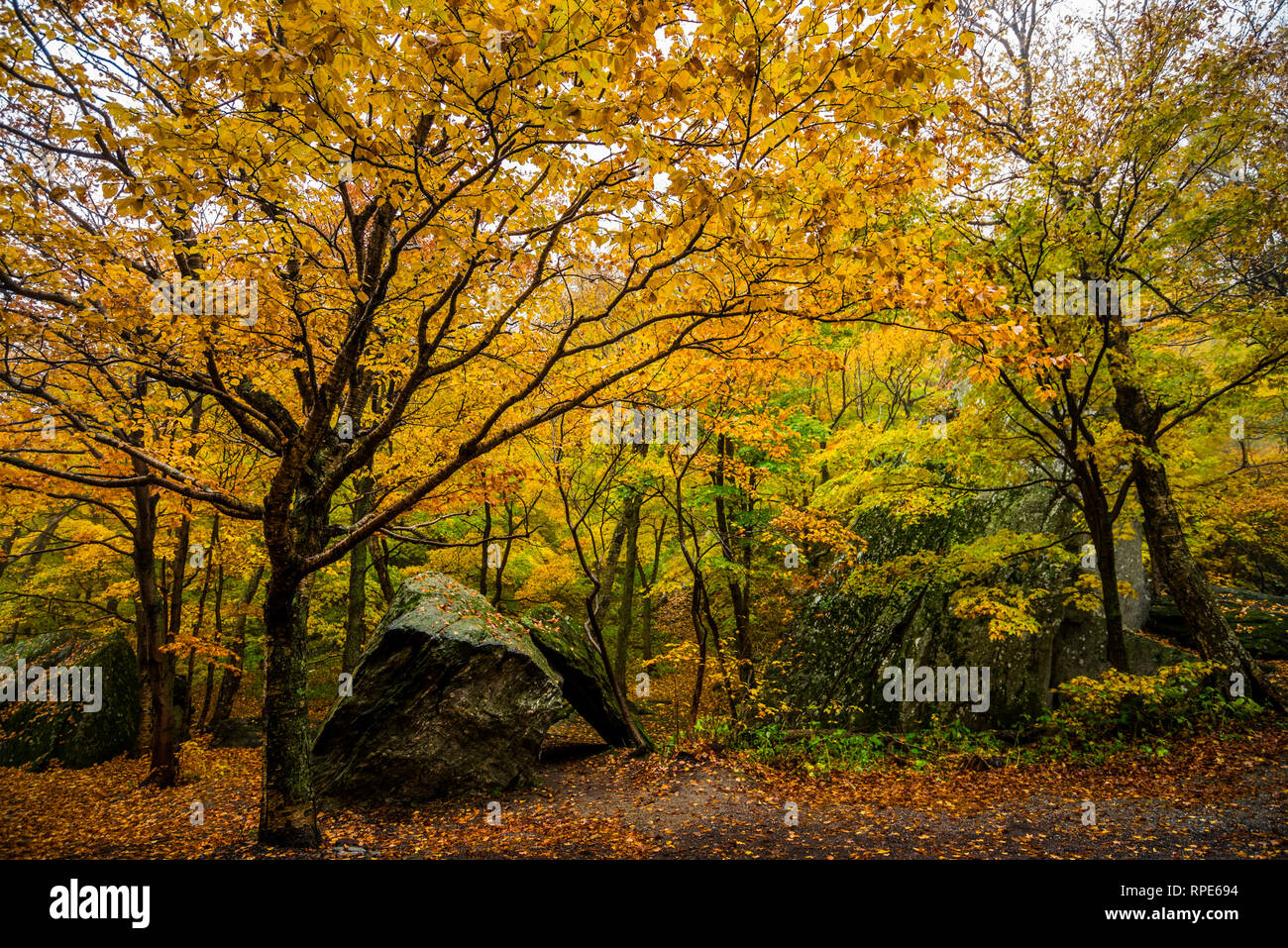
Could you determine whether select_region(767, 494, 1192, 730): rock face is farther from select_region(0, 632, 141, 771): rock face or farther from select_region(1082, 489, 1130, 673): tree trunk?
select_region(0, 632, 141, 771): rock face

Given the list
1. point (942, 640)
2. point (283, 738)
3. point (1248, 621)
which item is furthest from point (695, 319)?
point (1248, 621)

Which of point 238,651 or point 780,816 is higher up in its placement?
point 780,816

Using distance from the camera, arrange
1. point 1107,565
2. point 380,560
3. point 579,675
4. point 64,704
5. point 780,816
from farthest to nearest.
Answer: point 380,560
point 64,704
point 579,675
point 1107,565
point 780,816

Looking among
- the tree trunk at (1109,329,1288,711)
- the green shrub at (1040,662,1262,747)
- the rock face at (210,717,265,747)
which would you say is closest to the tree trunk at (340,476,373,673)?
the rock face at (210,717,265,747)

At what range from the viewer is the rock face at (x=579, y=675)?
31.7 ft

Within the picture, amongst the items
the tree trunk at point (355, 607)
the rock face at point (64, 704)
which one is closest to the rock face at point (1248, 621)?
the tree trunk at point (355, 607)

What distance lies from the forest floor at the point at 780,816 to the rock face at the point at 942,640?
6.48 feet

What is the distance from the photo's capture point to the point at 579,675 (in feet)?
32.4

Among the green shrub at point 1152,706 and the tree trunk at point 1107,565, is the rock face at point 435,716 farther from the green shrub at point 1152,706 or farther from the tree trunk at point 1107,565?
the tree trunk at point 1107,565

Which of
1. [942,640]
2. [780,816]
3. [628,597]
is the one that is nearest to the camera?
[780,816]

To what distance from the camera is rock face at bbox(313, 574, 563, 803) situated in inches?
289

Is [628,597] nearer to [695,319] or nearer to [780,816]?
[780,816]

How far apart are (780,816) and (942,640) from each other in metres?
6.87

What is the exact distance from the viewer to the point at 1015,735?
339 inches
